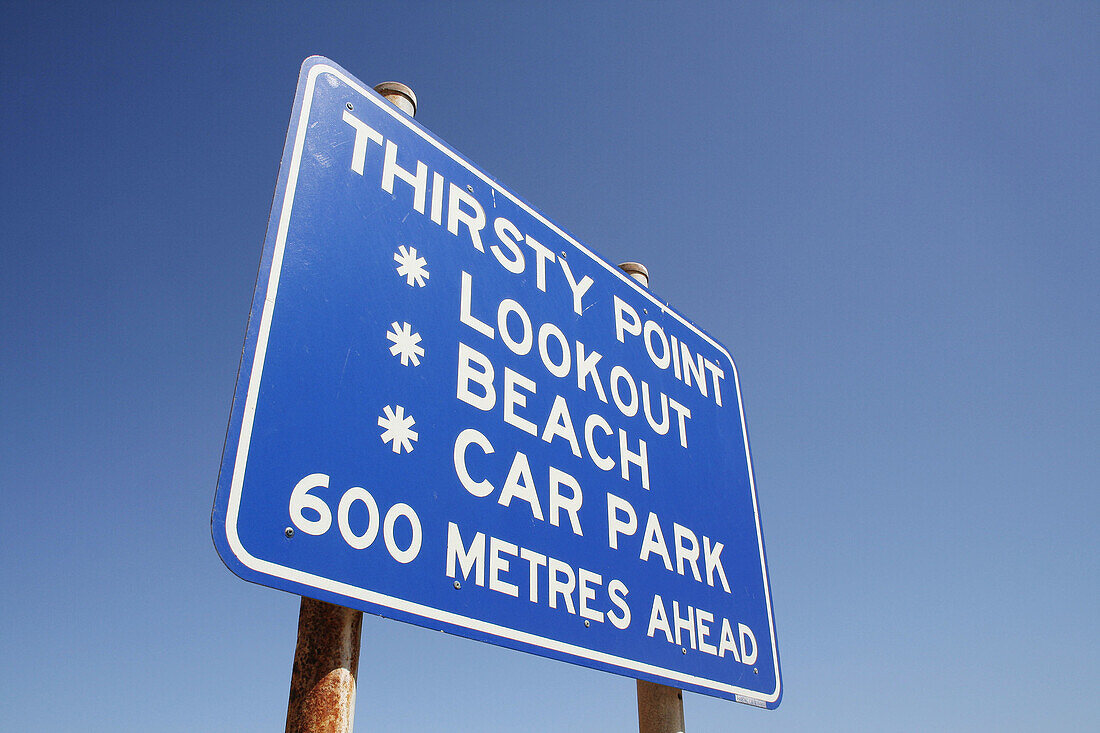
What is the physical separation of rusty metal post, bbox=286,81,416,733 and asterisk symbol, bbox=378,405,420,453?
0.27 metres

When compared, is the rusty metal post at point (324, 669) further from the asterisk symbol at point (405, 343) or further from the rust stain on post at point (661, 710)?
the rust stain on post at point (661, 710)

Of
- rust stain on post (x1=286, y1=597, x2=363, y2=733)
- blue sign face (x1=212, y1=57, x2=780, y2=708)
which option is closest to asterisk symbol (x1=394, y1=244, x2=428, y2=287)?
blue sign face (x1=212, y1=57, x2=780, y2=708)

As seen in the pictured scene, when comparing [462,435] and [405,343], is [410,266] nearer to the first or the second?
[405,343]

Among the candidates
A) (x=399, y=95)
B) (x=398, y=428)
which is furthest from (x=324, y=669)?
(x=399, y=95)

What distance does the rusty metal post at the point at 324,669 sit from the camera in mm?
939

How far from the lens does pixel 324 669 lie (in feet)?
3.17

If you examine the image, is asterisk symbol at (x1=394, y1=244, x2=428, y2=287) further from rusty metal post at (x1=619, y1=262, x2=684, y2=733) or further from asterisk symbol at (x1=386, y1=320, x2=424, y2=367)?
rusty metal post at (x1=619, y1=262, x2=684, y2=733)

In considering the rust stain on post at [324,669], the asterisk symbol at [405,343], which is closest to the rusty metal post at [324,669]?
the rust stain on post at [324,669]

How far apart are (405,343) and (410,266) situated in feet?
0.58

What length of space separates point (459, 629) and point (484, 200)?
95 centimetres

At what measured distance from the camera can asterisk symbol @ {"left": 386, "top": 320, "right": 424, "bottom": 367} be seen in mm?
1258

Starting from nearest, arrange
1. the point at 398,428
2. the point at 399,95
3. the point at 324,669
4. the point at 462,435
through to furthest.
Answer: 1. the point at 324,669
2. the point at 398,428
3. the point at 462,435
4. the point at 399,95

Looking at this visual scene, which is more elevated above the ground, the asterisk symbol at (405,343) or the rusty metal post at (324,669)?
the asterisk symbol at (405,343)

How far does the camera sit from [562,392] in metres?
1.60
